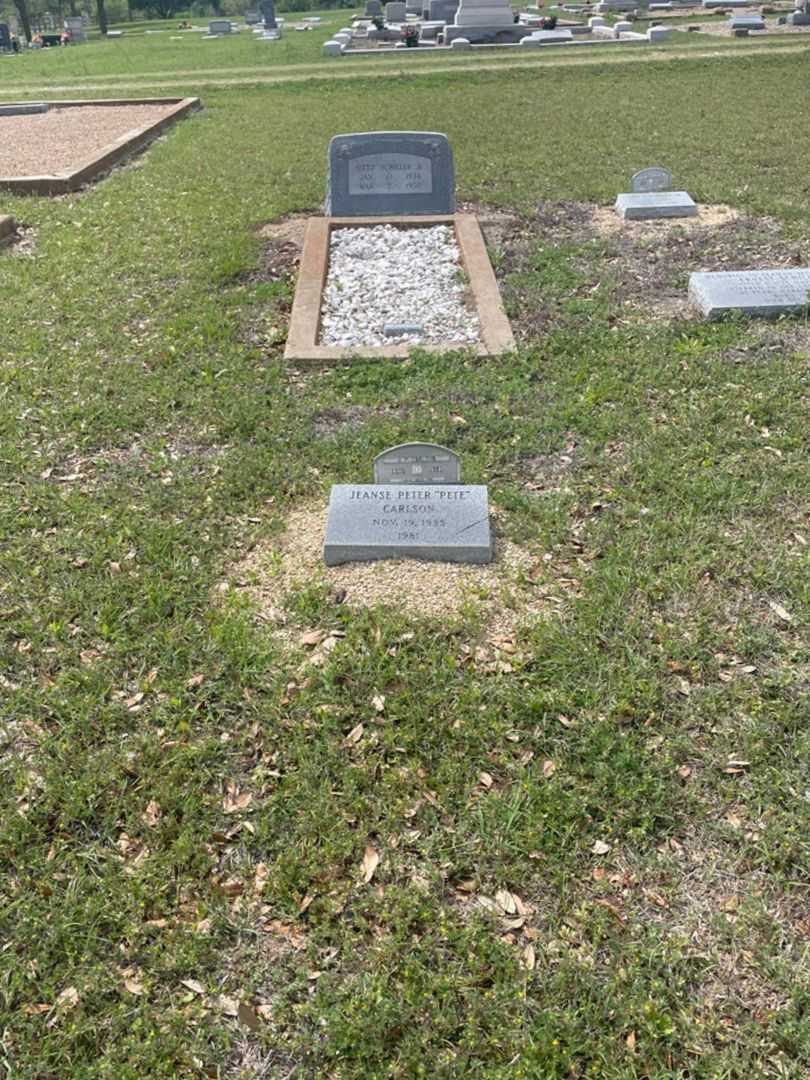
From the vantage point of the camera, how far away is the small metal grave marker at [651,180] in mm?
9141

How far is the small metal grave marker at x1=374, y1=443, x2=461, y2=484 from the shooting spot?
396cm

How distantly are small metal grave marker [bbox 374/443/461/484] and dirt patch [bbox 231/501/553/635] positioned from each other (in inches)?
15.9

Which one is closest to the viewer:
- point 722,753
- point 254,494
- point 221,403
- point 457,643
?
point 722,753

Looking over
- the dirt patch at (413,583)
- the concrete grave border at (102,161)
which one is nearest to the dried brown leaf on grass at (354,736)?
the dirt patch at (413,583)

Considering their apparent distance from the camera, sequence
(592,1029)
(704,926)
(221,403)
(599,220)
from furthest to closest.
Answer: (599,220)
(221,403)
(704,926)
(592,1029)

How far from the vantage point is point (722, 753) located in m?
2.98

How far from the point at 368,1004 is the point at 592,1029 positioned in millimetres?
594

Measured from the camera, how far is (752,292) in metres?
6.40

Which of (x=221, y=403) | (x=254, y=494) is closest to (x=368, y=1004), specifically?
(x=254, y=494)

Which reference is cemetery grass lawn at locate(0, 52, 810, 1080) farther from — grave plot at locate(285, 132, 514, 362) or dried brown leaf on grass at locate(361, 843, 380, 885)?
grave plot at locate(285, 132, 514, 362)

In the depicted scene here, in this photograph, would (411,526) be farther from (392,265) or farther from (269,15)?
(269,15)

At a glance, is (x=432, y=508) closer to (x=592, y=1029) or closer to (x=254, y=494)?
(x=254, y=494)

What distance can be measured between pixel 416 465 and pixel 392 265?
4.15 metres

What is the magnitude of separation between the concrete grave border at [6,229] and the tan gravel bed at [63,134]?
8.33ft
